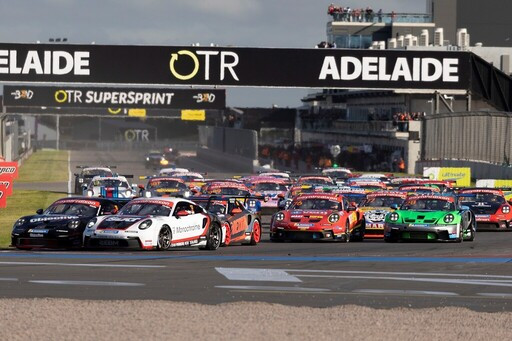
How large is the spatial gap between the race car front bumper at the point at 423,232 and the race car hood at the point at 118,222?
6693 mm

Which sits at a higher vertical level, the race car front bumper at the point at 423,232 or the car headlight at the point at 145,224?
the car headlight at the point at 145,224

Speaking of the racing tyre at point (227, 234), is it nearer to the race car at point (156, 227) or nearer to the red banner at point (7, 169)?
the race car at point (156, 227)

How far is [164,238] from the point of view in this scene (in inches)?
962

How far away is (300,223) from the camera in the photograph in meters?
28.3

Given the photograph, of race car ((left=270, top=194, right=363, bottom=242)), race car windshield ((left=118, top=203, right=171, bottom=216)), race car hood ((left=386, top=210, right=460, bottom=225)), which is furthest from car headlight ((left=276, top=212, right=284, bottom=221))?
race car windshield ((left=118, top=203, right=171, bottom=216))

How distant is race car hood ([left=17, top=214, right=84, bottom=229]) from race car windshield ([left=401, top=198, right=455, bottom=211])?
783 centimetres

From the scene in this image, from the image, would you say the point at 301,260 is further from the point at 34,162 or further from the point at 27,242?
the point at 34,162

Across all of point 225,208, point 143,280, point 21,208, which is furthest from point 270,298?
point 21,208

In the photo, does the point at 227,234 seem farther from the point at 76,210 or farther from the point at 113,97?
the point at 113,97

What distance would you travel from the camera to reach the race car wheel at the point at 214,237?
25344 mm

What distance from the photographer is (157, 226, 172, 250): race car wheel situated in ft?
79.7

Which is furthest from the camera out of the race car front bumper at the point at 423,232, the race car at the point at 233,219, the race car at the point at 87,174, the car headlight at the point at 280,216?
the race car at the point at 87,174

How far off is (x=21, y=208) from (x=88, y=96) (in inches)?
1442

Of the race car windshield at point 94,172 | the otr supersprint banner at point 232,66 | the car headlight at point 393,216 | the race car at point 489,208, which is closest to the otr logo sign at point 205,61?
the otr supersprint banner at point 232,66
